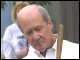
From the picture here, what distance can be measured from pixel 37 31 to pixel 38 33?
0.04 feet

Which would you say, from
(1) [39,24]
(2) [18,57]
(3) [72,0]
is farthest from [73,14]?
(1) [39,24]

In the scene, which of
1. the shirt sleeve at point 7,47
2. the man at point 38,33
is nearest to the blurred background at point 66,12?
the shirt sleeve at point 7,47

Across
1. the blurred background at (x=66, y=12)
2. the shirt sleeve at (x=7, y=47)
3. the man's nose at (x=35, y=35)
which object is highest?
the blurred background at (x=66, y=12)

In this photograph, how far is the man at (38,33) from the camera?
2.19ft

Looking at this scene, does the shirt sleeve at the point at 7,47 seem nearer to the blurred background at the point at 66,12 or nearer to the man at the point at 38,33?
the blurred background at the point at 66,12

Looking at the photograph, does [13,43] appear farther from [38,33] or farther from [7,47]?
[38,33]

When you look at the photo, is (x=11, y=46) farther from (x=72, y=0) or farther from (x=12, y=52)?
(x=72, y=0)

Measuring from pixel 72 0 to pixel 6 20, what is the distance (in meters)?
0.35

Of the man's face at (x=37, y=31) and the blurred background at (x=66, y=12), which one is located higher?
the blurred background at (x=66, y=12)

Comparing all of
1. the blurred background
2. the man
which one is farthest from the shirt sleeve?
the man

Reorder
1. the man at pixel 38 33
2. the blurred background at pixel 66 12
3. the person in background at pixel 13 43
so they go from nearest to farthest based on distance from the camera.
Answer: the man at pixel 38 33 → the person in background at pixel 13 43 → the blurred background at pixel 66 12

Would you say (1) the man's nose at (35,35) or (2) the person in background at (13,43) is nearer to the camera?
(1) the man's nose at (35,35)

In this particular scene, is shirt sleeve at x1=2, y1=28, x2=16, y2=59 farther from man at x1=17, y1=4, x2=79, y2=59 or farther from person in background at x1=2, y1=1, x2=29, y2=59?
Answer: man at x1=17, y1=4, x2=79, y2=59

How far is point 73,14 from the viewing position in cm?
129
